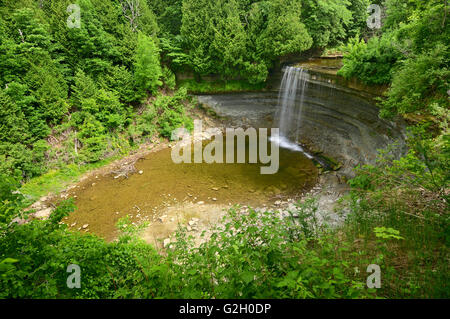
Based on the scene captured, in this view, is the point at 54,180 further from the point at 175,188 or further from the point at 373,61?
the point at 373,61

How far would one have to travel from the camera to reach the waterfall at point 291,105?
1405 cm

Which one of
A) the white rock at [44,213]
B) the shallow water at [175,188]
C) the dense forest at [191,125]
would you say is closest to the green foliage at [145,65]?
the dense forest at [191,125]

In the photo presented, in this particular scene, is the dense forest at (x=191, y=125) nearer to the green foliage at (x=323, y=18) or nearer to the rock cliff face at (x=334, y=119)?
the green foliage at (x=323, y=18)

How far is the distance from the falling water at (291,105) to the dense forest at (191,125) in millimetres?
1796

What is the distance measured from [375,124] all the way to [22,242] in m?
12.7

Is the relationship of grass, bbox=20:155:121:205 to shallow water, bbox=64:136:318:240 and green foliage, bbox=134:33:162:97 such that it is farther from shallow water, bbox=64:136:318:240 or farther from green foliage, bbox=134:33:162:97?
green foliage, bbox=134:33:162:97

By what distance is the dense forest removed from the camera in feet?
9.03

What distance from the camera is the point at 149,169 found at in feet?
39.8

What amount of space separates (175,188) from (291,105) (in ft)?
32.4

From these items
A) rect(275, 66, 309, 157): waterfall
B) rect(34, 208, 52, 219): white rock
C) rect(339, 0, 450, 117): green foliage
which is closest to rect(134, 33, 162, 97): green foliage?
rect(275, 66, 309, 157): waterfall

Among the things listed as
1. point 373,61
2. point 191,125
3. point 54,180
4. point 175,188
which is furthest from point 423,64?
point 54,180

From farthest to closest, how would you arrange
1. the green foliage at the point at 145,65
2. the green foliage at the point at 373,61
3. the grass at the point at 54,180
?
1. the green foliage at the point at 145,65
2. the grass at the point at 54,180
3. the green foliage at the point at 373,61
